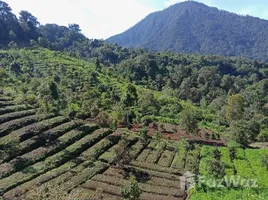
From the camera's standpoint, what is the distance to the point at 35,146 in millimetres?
44156

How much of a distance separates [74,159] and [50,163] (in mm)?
3206

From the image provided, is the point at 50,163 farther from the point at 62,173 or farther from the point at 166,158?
the point at 166,158

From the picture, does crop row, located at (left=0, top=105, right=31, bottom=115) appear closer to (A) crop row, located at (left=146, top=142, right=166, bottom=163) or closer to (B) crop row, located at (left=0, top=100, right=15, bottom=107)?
(B) crop row, located at (left=0, top=100, right=15, bottom=107)

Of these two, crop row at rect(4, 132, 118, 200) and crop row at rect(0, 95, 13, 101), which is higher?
crop row at rect(0, 95, 13, 101)

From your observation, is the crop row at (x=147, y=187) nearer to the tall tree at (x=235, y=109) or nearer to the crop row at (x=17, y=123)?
the crop row at (x=17, y=123)

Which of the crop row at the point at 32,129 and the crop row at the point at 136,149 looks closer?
the crop row at the point at 32,129

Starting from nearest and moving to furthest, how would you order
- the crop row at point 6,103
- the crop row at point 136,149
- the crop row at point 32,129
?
the crop row at point 32,129, the crop row at point 136,149, the crop row at point 6,103

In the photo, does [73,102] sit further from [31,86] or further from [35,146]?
[35,146]

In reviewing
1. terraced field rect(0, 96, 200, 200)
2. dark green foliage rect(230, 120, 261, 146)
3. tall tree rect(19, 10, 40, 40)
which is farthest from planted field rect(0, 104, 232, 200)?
tall tree rect(19, 10, 40, 40)

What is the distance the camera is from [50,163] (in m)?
40.6

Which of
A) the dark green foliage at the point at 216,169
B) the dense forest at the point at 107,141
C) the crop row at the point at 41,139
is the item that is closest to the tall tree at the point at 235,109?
the dense forest at the point at 107,141

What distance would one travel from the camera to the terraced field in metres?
36.7

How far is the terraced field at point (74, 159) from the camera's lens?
3669 centimetres

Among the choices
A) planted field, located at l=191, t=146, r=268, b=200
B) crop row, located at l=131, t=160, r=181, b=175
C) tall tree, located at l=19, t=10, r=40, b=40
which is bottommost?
planted field, located at l=191, t=146, r=268, b=200
